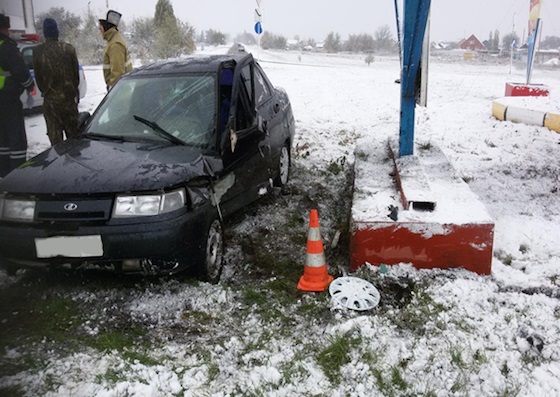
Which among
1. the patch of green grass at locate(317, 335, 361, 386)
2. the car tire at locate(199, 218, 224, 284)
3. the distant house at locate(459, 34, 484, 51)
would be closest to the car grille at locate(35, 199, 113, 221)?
the car tire at locate(199, 218, 224, 284)

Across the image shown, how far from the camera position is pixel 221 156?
3.92 metres

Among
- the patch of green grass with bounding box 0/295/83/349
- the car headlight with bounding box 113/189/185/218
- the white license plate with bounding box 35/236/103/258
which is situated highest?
the car headlight with bounding box 113/189/185/218

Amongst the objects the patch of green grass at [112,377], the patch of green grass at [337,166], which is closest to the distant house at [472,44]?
the patch of green grass at [337,166]

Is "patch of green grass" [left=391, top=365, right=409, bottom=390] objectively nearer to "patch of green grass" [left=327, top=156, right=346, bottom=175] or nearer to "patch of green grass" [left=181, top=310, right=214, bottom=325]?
"patch of green grass" [left=181, top=310, right=214, bottom=325]

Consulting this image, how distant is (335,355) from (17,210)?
2.40 m

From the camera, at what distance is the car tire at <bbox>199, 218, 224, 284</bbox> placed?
354 cm

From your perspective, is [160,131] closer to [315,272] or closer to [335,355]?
[315,272]

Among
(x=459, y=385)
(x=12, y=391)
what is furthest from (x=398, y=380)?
(x=12, y=391)

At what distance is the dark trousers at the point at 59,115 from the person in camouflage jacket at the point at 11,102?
0.31 metres

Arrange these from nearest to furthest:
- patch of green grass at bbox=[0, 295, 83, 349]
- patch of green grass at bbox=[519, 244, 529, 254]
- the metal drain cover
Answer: patch of green grass at bbox=[0, 295, 83, 349], the metal drain cover, patch of green grass at bbox=[519, 244, 529, 254]

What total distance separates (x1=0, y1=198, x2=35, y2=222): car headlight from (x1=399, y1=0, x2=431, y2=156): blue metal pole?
3.90 meters

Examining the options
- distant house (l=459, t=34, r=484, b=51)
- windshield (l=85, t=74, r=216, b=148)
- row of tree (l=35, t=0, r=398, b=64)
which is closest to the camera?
windshield (l=85, t=74, r=216, b=148)

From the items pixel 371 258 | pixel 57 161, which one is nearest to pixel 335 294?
pixel 371 258

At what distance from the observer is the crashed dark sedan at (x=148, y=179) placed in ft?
10.4
